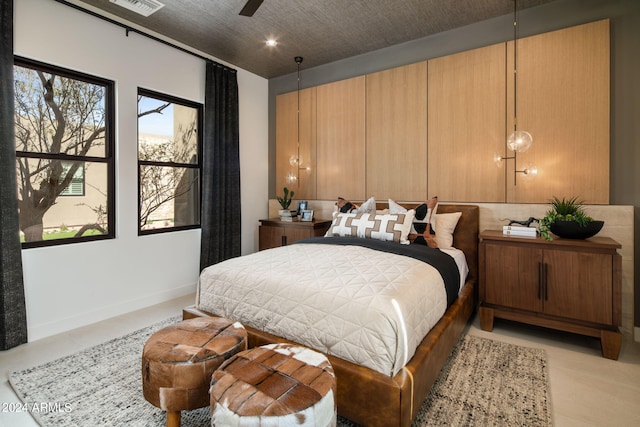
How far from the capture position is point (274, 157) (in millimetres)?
4848

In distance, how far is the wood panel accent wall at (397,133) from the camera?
3.58 m

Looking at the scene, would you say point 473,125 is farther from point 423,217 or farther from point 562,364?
point 562,364

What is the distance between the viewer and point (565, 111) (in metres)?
2.84

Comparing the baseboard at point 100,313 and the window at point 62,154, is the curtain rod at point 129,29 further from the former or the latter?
the baseboard at point 100,313

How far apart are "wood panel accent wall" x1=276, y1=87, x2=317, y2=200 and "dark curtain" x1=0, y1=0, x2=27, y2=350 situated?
2.89 metres

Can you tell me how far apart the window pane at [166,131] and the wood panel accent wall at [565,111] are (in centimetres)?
348

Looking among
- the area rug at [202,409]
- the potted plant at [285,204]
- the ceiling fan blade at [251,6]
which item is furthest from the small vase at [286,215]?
the ceiling fan blade at [251,6]

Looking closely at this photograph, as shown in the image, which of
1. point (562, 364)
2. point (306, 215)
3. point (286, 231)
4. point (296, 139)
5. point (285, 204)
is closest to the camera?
point (562, 364)

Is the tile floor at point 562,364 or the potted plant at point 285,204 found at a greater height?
the potted plant at point 285,204

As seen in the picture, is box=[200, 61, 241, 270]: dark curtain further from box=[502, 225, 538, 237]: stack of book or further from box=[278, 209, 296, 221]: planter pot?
box=[502, 225, 538, 237]: stack of book

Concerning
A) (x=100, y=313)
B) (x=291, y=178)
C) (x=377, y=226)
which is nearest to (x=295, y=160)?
(x=291, y=178)

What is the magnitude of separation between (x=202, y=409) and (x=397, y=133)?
318 cm

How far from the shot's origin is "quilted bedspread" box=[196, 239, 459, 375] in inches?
60.5

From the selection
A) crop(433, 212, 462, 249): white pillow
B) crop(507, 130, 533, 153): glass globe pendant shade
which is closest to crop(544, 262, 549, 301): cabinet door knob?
crop(433, 212, 462, 249): white pillow
